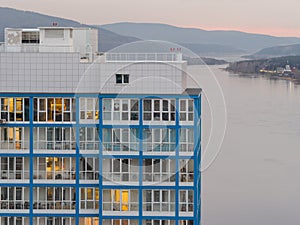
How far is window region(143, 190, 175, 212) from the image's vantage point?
22.8ft

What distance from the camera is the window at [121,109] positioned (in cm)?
690

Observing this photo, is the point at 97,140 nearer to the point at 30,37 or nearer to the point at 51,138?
the point at 51,138

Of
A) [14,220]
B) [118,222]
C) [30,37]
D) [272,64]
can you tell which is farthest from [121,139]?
[272,64]

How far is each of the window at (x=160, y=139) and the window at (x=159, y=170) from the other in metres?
0.11

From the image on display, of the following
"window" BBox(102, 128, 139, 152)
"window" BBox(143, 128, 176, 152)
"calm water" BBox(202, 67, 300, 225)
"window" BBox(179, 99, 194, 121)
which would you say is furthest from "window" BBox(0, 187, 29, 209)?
"calm water" BBox(202, 67, 300, 225)

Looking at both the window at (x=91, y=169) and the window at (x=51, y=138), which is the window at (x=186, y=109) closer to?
the window at (x=91, y=169)

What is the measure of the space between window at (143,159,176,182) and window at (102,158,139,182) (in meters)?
0.09

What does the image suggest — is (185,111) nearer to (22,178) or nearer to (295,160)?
(22,178)

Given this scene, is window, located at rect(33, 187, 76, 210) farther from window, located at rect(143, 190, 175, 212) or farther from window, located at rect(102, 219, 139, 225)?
window, located at rect(143, 190, 175, 212)

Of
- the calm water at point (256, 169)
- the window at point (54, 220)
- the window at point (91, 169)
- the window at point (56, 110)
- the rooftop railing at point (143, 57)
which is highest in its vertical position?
the rooftop railing at point (143, 57)

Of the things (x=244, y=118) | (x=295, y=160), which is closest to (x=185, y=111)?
(x=295, y=160)

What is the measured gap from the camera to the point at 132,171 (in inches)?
274

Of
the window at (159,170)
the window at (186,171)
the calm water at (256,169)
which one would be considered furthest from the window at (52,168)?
the calm water at (256,169)

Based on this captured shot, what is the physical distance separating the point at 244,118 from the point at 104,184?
2147 centimetres
